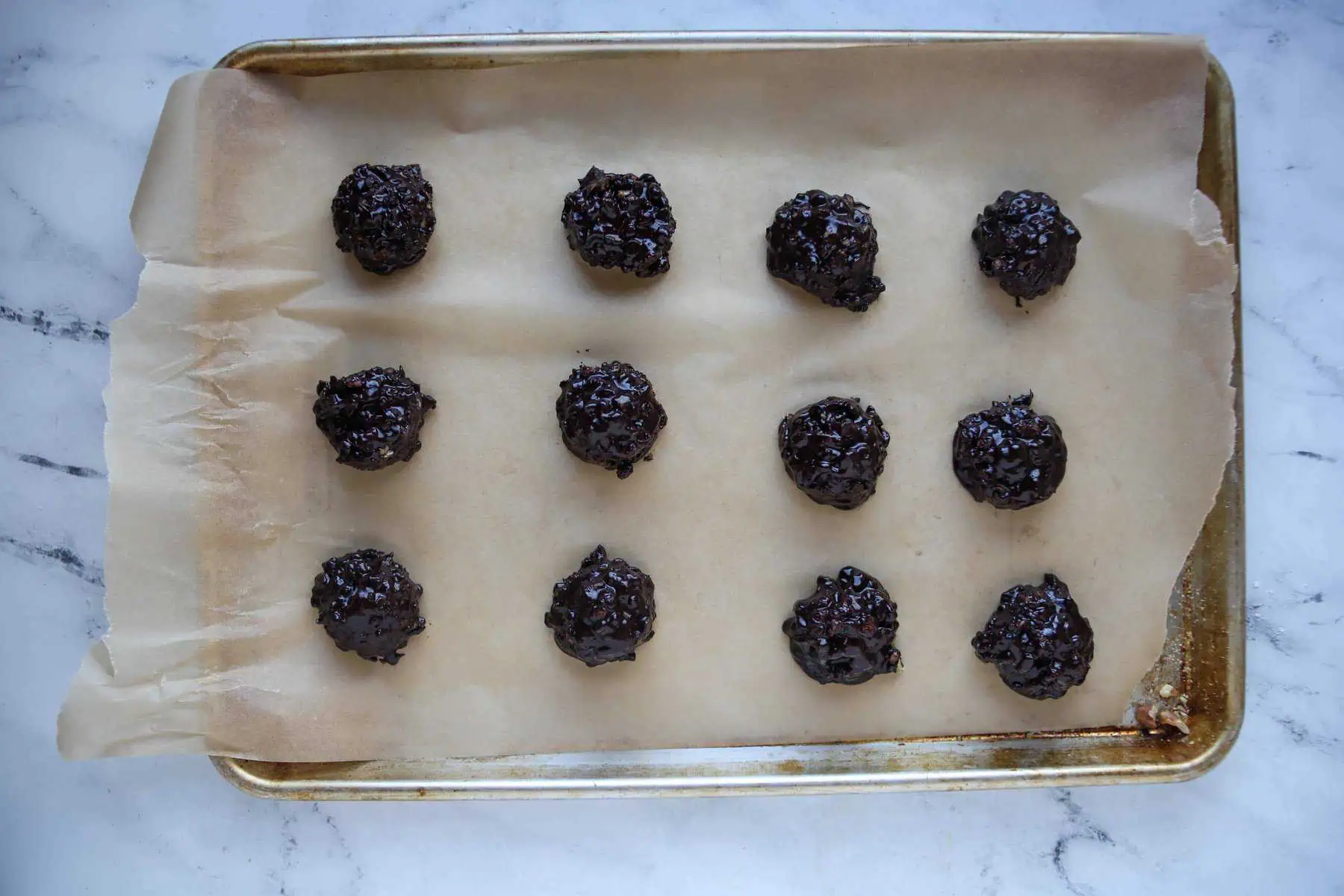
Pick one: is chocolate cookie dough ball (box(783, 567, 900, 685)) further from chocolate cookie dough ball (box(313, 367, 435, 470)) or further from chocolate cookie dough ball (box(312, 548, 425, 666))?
chocolate cookie dough ball (box(313, 367, 435, 470))

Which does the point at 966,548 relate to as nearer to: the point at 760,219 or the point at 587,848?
the point at 760,219

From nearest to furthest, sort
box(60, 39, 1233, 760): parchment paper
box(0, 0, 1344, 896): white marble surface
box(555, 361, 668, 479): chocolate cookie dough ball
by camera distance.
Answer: box(555, 361, 668, 479): chocolate cookie dough ball → box(60, 39, 1233, 760): parchment paper → box(0, 0, 1344, 896): white marble surface

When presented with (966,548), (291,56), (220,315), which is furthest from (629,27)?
(966,548)

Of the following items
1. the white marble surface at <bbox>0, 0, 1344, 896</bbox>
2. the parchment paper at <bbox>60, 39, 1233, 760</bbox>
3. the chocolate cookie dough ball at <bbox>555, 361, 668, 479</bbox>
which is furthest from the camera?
the white marble surface at <bbox>0, 0, 1344, 896</bbox>

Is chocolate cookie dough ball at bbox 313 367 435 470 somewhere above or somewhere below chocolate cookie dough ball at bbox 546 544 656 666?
above

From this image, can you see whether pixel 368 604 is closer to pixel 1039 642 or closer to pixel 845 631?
pixel 845 631

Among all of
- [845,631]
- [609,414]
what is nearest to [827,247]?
[609,414]

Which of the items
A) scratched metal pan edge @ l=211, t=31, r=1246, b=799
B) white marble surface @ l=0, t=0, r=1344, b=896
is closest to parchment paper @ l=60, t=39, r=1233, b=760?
scratched metal pan edge @ l=211, t=31, r=1246, b=799
